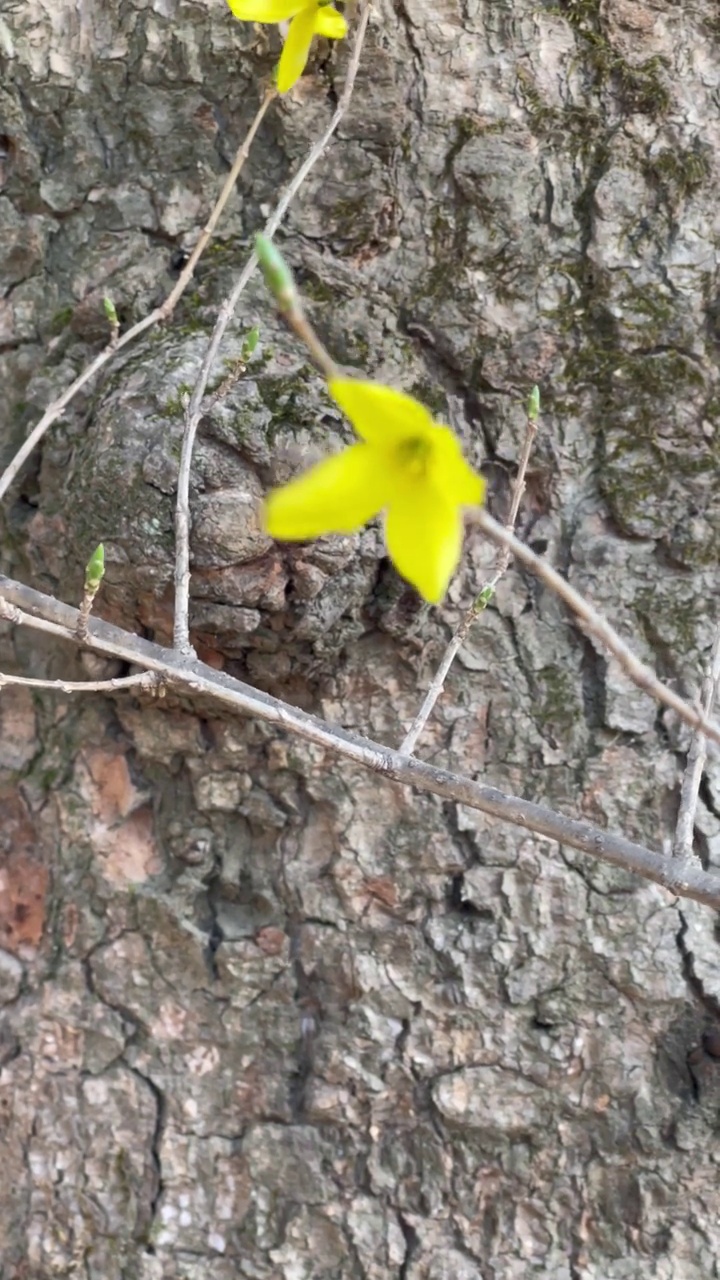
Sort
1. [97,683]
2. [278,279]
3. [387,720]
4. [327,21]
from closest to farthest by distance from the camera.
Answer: [278,279] < [97,683] < [327,21] < [387,720]

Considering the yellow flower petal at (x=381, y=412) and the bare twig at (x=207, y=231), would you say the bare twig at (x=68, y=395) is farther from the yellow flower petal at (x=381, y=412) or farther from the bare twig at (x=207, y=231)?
the yellow flower petal at (x=381, y=412)

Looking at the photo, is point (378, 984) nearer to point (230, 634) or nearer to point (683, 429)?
point (230, 634)

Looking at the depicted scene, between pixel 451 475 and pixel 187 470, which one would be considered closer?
pixel 451 475

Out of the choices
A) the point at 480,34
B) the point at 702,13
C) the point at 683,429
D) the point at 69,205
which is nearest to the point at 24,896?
the point at 69,205

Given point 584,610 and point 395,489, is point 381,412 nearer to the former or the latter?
point 395,489

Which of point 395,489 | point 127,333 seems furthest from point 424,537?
point 127,333

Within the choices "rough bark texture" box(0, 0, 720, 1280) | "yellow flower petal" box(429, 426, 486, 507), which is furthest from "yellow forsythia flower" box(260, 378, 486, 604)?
"rough bark texture" box(0, 0, 720, 1280)
